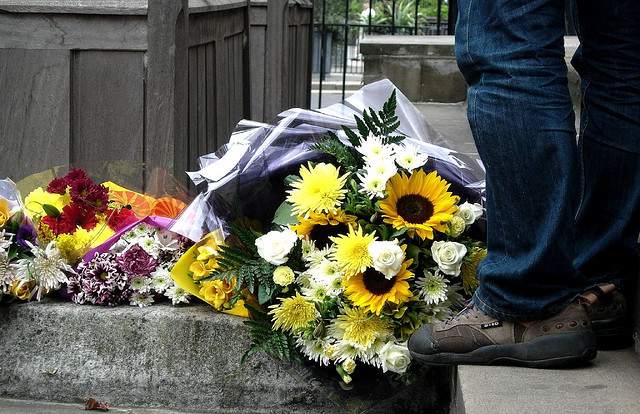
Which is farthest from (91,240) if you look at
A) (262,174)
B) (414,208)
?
(414,208)

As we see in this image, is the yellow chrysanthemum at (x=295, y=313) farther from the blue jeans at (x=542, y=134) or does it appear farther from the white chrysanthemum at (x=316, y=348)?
the blue jeans at (x=542, y=134)

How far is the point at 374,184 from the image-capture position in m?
2.33

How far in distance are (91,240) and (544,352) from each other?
1519 millimetres

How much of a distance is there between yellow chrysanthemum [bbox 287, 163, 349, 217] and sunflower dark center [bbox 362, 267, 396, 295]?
0.69 feet

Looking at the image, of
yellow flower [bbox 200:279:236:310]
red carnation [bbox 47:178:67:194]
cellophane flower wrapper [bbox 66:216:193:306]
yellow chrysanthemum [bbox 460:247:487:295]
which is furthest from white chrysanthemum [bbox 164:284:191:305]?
yellow chrysanthemum [bbox 460:247:487:295]

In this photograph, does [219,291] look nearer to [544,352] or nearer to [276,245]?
[276,245]

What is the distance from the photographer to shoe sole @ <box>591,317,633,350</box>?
82.4 inches

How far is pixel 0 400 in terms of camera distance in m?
2.62

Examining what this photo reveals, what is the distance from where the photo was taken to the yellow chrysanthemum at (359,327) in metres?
2.26

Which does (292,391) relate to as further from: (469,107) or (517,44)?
(517,44)

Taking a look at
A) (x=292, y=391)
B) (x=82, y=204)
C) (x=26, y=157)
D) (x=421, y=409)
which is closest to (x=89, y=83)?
(x=26, y=157)

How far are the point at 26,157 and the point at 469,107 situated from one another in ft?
6.59

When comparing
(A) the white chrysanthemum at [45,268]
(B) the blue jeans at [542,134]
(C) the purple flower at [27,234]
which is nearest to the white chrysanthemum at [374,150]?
(B) the blue jeans at [542,134]

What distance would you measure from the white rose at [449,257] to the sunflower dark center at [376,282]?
141 mm
